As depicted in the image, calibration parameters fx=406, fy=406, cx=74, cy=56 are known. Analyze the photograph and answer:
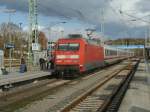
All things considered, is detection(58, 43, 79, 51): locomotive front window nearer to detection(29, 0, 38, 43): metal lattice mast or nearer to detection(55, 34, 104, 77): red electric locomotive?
detection(55, 34, 104, 77): red electric locomotive

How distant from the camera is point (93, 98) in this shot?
1809cm

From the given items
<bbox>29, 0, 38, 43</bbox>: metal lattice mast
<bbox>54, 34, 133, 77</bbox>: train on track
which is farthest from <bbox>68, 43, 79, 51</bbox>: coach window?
<bbox>29, 0, 38, 43</bbox>: metal lattice mast

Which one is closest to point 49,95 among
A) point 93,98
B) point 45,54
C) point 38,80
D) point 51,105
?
point 93,98

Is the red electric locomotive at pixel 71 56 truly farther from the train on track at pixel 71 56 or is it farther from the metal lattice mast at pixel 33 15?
the metal lattice mast at pixel 33 15

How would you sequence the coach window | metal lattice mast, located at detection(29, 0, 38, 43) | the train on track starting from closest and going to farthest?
1. the train on track
2. the coach window
3. metal lattice mast, located at detection(29, 0, 38, 43)

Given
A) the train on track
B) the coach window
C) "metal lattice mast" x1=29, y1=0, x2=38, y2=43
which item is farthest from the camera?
"metal lattice mast" x1=29, y1=0, x2=38, y2=43

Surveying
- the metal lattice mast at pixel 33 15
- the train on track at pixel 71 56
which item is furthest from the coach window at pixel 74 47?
the metal lattice mast at pixel 33 15

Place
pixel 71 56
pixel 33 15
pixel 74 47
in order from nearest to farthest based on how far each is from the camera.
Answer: pixel 71 56 < pixel 74 47 < pixel 33 15

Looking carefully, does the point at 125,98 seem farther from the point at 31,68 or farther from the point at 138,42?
the point at 138,42

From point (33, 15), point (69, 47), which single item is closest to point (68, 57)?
point (69, 47)

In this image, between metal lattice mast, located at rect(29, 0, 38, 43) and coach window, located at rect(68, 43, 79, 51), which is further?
metal lattice mast, located at rect(29, 0, 38, 43)

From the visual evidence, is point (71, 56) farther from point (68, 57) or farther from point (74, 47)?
point (74, 47)

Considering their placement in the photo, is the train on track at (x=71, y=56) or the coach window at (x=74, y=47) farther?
the coach window at (x=74, y=47)

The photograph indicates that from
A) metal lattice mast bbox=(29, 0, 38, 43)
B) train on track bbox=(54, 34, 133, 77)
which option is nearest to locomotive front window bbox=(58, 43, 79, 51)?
train on track bbox=(54, 34, 133, 77)
